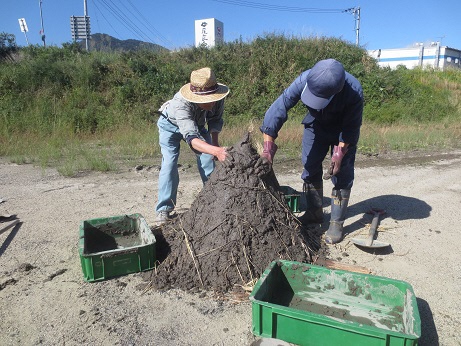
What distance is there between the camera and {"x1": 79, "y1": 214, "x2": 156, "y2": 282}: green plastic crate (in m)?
3.07

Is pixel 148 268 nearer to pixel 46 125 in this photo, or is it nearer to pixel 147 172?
pixel 147 172

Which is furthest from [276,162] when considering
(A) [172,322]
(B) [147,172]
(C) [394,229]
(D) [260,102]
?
(D) [260,102]

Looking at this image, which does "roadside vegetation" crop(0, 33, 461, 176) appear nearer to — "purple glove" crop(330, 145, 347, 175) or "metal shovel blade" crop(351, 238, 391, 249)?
"metal shovel blade" crop(351, 238, 391, 249)

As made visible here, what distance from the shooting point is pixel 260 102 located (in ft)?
48.8

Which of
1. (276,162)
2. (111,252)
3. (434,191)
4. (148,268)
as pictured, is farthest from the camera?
(276,162)

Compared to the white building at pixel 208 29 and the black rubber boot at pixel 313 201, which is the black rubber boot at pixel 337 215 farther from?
the white building at pixel 208 29

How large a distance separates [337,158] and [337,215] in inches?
31.5

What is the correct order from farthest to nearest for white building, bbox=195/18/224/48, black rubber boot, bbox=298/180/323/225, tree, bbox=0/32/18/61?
white building, bbox=195/18/224/48, tree, bbox=0/32/18/61, black rubber boot, bbox=298/180/323/225

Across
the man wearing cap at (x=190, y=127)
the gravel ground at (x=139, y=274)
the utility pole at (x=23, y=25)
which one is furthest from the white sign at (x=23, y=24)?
the man wearing cap at (x=190, y=127)

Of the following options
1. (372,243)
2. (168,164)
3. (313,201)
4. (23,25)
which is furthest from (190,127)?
(23,25)

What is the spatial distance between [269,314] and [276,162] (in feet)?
19.6

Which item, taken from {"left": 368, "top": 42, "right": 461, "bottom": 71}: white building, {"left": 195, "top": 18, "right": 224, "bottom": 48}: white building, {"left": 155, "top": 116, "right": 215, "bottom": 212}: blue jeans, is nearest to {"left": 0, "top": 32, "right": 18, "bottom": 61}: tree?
{"left": 195, "top": 18, "right": 224, "bottom": 48}: white building

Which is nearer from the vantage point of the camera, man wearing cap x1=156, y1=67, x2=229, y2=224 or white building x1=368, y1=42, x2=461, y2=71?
man wearing cap x1=156, y1=67, x2=229, y2=224

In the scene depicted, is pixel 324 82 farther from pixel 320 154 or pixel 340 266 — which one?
pixel 340 266
